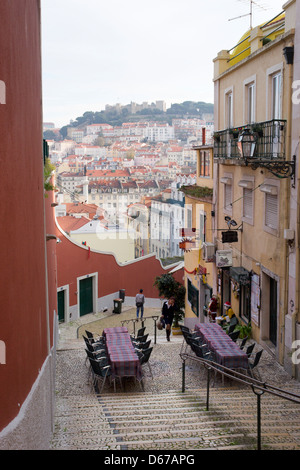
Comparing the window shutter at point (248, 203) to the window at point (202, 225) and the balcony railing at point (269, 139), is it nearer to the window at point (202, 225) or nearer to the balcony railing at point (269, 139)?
the balcony railing at point (269, 139)

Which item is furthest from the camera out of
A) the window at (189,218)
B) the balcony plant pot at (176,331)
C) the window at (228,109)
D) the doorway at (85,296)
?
the doorway at (85,296)

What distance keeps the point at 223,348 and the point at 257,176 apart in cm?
508

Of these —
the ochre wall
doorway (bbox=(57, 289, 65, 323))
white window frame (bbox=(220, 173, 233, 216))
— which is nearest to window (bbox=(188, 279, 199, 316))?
white window frame (bbox=(220, 173, 233, 216))

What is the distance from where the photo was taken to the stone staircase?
6.43 metres

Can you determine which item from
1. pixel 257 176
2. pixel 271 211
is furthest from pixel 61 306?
pixel 271 211

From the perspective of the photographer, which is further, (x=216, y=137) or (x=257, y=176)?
(x=216, y=137)

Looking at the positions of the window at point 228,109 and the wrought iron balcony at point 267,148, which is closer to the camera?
the wrought iron balcony at point 267,148

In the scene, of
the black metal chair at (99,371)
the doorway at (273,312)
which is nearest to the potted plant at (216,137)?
the doorway at (273,312)

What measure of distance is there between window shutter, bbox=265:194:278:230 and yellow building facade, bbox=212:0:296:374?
0.08ft

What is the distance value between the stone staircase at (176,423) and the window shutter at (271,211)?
Answer: 450cm

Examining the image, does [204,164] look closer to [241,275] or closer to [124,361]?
[241,275]

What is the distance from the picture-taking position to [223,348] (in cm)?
1120

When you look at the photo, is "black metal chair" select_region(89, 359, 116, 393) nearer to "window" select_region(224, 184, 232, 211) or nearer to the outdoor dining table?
the outdoor dining table

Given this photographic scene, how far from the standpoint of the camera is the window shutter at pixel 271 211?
42.1ft
